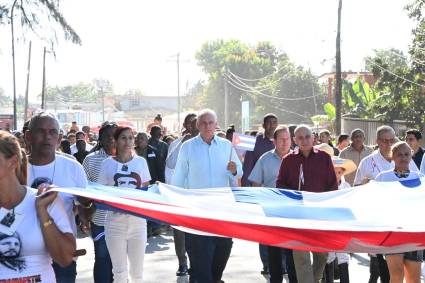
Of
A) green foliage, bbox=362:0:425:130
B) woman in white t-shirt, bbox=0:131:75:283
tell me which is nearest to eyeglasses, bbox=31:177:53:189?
woman in white t-shirt, bbox=0:131:75:283

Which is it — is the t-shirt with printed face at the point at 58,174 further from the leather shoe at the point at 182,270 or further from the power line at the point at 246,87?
the power line at the point at 246,87

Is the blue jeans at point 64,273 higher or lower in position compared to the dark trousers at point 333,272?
higher

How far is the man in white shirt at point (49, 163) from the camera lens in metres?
5.42

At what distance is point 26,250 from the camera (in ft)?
13.2

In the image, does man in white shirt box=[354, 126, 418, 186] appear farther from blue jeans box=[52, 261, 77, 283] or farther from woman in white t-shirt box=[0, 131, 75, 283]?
woman in white t-shirt box=[0, 131, 75, 283]

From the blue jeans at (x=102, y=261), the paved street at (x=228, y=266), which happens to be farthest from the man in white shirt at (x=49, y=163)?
the paved street at (x=228, y=266)

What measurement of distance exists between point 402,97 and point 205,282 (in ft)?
91.5

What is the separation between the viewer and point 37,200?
4086 mm

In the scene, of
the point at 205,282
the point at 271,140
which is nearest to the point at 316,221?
the point at 205,282

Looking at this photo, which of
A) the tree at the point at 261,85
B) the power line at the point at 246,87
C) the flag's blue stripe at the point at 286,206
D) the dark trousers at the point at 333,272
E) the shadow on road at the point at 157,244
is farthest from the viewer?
the power line at the point at 246,87

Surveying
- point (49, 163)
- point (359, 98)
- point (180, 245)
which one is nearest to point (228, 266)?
point (180, 245)

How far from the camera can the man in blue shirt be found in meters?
8.19

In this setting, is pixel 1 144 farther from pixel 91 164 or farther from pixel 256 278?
pixel 256 278

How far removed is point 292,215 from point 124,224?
206cm
